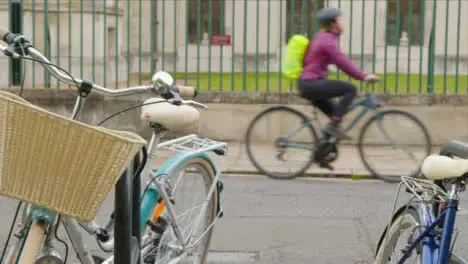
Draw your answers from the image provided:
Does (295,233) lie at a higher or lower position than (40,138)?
lower

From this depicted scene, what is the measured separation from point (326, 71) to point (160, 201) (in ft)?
18.2

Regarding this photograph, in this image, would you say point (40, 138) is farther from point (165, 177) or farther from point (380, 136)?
point (380, 136)

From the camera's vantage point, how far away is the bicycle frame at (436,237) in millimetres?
3271

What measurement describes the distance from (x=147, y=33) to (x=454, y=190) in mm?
9042

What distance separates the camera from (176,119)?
4055mm

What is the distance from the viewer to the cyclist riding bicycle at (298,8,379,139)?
370 inches

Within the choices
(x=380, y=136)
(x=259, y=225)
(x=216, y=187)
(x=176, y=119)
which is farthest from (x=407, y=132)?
(x=176, y=119)

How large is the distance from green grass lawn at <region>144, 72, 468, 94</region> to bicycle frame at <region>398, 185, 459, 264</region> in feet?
26.3

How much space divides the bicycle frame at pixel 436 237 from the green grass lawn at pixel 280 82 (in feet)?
26.3

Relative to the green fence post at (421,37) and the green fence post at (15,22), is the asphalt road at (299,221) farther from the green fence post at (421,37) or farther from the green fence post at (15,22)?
the green fence post at (15,22)

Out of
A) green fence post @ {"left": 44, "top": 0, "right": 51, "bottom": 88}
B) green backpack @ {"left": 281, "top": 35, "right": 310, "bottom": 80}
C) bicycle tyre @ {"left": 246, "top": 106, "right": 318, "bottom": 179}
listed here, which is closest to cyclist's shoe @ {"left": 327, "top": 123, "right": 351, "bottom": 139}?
bicycle tyre @ {"left": 246, "top": 106, "right": 318, "bottom": 179}

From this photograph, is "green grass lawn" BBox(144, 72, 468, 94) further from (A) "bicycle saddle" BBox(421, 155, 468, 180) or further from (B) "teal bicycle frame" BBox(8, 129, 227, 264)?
(A) "bicycle saddle" BBox(421, 155, 468, 180)

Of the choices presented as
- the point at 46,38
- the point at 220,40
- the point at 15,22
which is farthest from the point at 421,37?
the point at 15,22

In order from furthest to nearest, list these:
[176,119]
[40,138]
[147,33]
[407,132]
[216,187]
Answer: [147,33], [407,132], [216,187], [176,119], [40,138]
